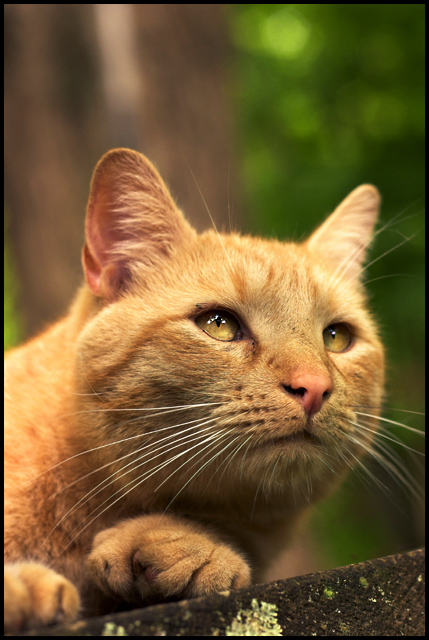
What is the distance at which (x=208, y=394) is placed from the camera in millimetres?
1629

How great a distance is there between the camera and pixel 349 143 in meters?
6.87

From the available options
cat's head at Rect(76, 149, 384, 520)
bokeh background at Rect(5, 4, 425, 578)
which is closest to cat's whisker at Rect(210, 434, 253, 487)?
cat's head at Rect(76, 149, 384, 520)

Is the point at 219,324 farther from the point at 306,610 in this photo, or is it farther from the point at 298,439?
the point at 306,610

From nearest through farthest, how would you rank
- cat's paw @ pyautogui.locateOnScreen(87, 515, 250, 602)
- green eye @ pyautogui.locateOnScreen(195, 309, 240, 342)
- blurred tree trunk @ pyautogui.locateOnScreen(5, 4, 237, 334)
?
cat's paw @ pyautogui.locateOnScreen(87, 515, 250, 602) < green eye @ pyautogui.locateOnScreen(195, 309, 240, 342) < blurred tree trunk @ pyautogui.locateOnScreen(5, 4, 237, 334)

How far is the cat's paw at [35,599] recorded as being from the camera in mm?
1067

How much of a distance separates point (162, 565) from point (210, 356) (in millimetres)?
603

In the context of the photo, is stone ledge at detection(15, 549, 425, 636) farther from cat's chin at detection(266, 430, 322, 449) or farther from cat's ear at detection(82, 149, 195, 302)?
cat's ear at detection(82, 149, 195, 302)

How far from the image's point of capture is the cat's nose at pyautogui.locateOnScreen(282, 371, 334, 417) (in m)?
1.60

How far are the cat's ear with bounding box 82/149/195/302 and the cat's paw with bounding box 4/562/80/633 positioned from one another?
106 centimetres

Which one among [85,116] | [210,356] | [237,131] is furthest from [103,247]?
[237,131]

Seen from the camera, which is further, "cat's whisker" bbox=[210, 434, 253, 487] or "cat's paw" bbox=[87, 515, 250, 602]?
"cat's whisker" bbox=[210, 434, 253, 487]

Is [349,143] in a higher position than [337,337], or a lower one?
higher

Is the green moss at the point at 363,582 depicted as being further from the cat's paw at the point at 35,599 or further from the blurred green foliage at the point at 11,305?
the blurred green foliage at the point at 11,305

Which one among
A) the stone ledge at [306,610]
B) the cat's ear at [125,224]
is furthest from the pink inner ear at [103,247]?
the stone ledge at [306,610]
